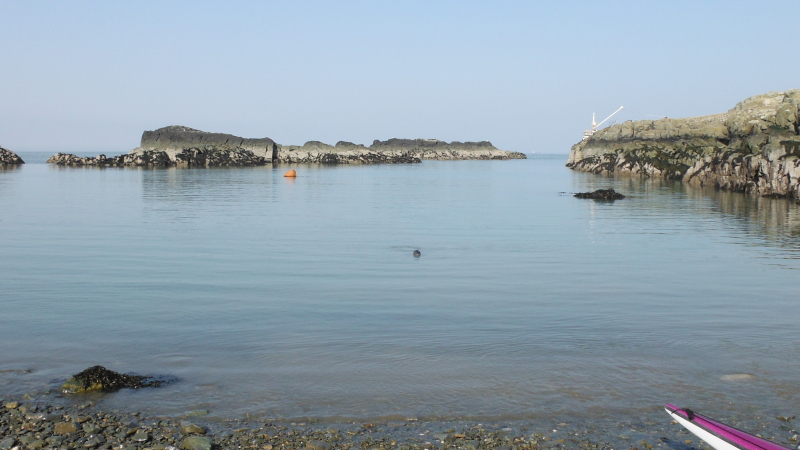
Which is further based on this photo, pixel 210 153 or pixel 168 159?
pixel 210 153

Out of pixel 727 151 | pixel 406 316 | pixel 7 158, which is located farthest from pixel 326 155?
Answer: pixel 406 316

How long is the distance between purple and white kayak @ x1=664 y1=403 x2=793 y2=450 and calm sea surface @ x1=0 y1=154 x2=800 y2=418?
1422mm

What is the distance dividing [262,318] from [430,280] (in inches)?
184

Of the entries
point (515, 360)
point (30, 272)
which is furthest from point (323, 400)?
point (30, 272)

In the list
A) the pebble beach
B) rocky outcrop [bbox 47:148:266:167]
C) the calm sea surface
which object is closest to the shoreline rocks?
the calm sea surface

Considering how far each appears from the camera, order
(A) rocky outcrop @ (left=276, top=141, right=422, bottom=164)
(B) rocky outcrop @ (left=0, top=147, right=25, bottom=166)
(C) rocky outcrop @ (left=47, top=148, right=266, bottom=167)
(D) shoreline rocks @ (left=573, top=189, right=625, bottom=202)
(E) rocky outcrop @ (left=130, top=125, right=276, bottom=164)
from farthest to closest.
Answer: (A) rocky outcrop @ (left=276, top=141, right=422, bottom=164) < (E) rocky outcrop @ (left=130, top=125, right=276, bottom=164) < (C) rocky outcrop @ (left=47, top=148, right=266, bottom=167) < (B) rocky outcrop @ (left=0, top=147, right=25, bottom=166) < (D) shoreline rocks @ (left=573, top=189, right=625, bottom=202)

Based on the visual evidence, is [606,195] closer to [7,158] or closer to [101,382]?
[101,382]

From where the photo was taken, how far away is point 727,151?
50.1 metres

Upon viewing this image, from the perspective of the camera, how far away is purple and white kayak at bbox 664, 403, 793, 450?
5.46 meters

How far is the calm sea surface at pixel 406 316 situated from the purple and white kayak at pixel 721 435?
1422 millimetres

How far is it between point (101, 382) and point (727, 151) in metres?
50.5

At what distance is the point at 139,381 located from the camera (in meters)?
8.12

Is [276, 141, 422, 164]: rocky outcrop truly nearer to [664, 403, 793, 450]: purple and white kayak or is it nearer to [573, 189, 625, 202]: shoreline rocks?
[573, 189, 625, 202]: shoreline rocks

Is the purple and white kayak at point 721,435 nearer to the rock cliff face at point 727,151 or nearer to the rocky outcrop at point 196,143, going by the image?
the rock cliff face at point 727,151
